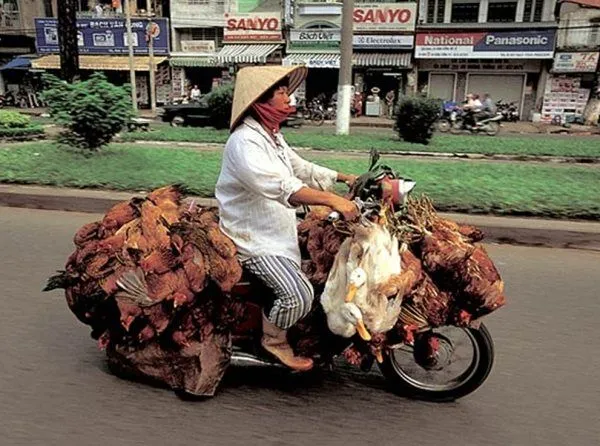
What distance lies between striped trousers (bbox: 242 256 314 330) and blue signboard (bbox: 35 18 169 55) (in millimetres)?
29676

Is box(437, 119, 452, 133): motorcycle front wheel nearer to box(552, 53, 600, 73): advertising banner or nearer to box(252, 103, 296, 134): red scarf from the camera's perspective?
box(552, 53, 600, 73): advertising banner

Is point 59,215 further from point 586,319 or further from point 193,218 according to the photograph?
point 586,319

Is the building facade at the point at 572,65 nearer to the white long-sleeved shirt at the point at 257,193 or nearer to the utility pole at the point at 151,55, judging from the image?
the utility pole at the point at 151,55

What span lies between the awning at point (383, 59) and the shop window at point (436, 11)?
6.61 ft

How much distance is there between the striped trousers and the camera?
2620mm

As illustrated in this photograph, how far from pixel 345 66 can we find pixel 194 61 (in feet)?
56.0

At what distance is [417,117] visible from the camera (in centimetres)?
1231

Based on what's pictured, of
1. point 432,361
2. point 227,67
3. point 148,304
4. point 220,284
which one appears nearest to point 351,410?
point 432,361

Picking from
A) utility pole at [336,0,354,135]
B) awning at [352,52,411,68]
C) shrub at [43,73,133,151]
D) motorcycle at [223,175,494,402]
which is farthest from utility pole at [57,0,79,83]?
awning at [352,52,411,68]

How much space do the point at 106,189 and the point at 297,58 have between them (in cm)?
2233

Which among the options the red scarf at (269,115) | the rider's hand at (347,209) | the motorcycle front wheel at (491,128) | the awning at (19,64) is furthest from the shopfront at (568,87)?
the awning at (19,64)

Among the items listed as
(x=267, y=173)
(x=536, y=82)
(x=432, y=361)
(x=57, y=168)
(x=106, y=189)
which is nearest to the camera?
(x=267, y=173)

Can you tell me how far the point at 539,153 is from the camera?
11.1 metres

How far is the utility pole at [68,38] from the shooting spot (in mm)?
10750
